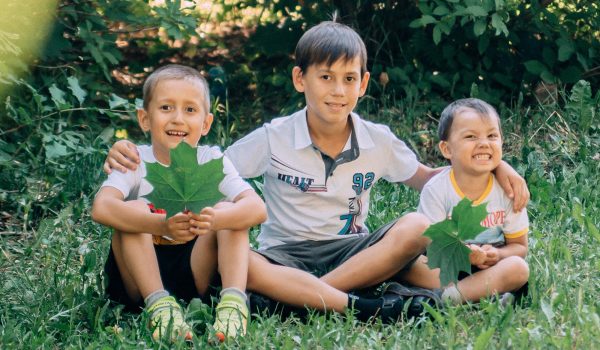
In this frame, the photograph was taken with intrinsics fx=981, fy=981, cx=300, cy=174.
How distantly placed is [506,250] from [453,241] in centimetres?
42

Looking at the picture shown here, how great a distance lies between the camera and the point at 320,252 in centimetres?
389

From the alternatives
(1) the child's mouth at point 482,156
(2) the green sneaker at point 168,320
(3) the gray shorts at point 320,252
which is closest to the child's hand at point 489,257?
(1) the child's mouth at point 482,156

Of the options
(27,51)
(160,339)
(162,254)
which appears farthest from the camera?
(27,51)

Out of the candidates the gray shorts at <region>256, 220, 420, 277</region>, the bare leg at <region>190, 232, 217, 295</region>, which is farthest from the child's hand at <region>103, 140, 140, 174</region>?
the gray shorts at <region>256, 220, 420, 277</region>

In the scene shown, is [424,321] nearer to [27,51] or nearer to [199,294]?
[199,294]

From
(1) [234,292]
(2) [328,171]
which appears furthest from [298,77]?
(1) [234,292]

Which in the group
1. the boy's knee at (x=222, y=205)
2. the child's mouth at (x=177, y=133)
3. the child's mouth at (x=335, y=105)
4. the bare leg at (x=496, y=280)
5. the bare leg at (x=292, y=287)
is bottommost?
the bare leg at (x=292, y=287)

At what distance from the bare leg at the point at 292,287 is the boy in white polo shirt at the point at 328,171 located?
0.09ft

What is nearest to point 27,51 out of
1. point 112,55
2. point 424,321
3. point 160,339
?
point 112,55

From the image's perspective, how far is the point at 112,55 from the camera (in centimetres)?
562

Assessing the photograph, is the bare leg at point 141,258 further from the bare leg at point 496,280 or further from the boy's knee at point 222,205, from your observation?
the bare leg at point 496,280

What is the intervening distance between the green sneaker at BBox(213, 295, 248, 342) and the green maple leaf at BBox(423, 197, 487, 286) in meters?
0.67

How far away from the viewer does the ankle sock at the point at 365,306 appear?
11.5ft

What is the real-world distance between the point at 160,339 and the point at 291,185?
949 mm
